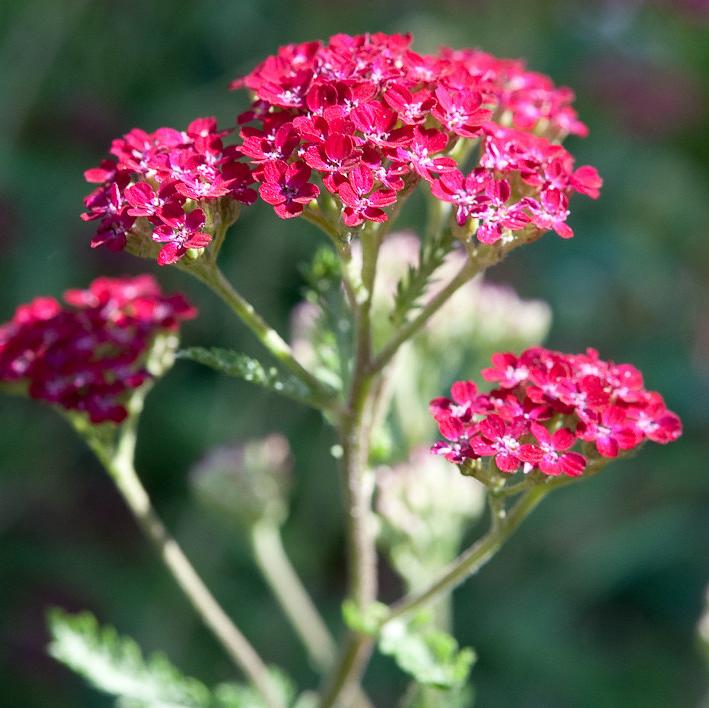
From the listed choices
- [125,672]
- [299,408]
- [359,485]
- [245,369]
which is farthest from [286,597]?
[299,408]

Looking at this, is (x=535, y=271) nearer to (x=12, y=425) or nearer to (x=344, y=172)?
(x=12, y=425)

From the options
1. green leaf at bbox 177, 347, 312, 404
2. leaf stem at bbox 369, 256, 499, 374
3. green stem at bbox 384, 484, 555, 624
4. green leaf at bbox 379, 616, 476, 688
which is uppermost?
leaf stem at bbox 369, 256, 499, 374

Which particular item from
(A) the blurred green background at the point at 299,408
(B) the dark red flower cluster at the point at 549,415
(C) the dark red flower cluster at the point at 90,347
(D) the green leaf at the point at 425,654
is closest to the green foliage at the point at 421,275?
(B) the dark red flower cluster at the point at 549,415

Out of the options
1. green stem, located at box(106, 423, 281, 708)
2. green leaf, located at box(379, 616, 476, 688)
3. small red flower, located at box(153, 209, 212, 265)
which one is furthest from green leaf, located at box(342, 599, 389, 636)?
small red flower, located at box(153, 209, 212, 265)

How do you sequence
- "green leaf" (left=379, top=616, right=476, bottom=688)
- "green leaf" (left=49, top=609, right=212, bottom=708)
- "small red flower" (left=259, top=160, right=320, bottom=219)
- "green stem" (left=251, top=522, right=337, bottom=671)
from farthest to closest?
"green stem" (left=251, top=522, right=337, bottom=671) < "green leaf" (left=49, top=609, right=212, bottom=708) < "green leaf" (left=379, top=616, right=476, bottom=688) < "small red flower" (left=259, top=160, right=320, bottom=219)

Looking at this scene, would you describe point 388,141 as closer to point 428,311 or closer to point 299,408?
point 428,311

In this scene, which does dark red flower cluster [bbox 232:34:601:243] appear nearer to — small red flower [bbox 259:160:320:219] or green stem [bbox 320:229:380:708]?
small red flower [bbox 259:160:320:219]

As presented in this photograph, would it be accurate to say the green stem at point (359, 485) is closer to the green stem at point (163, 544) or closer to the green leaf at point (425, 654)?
the green leaf at point (425, 654)

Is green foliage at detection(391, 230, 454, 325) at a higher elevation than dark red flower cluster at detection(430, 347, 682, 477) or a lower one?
higher
